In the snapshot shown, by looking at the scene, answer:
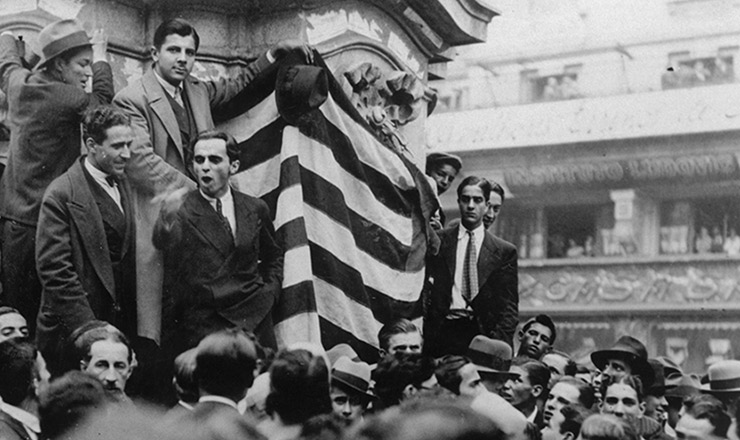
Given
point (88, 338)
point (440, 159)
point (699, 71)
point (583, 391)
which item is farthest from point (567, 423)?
point (699, 71)

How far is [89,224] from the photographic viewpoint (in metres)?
5.66

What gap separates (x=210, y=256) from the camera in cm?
591

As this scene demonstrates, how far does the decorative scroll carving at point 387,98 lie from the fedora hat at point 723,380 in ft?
6.50

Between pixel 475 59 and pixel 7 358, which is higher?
pixel 475 59

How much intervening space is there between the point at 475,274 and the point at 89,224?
2589 millimetres

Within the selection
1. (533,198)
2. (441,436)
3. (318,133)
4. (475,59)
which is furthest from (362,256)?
(475,59)

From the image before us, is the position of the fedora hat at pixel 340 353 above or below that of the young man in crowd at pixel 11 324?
below

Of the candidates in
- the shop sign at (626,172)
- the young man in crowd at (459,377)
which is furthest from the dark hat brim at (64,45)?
the shop sign at (626,172)

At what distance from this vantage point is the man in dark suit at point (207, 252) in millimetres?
5875

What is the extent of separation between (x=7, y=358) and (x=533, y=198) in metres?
21.7

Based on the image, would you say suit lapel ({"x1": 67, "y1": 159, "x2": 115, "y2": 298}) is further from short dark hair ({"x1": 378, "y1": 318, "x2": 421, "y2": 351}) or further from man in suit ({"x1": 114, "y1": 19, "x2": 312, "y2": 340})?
short dark hair ({"x1": 378, "y1": 318, "x2": 421, "y2": 351})

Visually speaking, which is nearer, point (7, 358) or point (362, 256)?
point (7, 358)

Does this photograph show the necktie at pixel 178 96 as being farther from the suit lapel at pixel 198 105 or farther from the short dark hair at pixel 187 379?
the short dark hair at pixel 187 379

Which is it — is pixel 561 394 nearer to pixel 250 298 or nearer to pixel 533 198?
pixel 250 298
